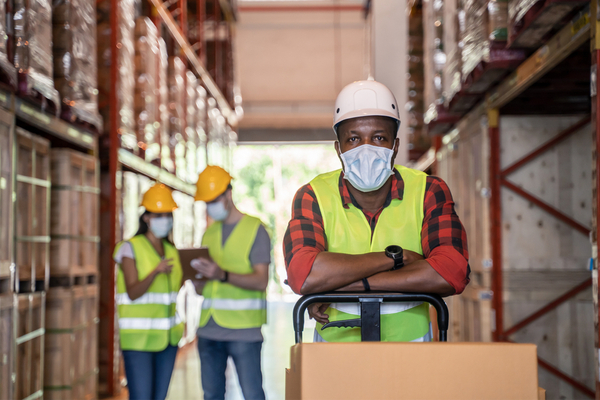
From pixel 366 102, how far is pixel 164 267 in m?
2.90

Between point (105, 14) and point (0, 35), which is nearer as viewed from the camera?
point (0, 35)

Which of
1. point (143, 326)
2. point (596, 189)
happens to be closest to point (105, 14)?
point (143, 326)

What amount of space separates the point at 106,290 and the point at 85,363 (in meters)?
1.31

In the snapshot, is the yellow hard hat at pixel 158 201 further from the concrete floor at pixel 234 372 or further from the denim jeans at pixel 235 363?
the concrete floor at pixel 234 372

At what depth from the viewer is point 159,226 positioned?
5105 millimetres

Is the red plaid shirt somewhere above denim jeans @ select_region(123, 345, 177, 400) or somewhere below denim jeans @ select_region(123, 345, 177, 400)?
above

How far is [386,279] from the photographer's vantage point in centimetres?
227

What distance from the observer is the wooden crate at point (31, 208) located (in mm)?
5117

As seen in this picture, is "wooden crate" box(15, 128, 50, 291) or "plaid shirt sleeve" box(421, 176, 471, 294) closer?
"plaid shirt sleeve" box(421, 176, 471, 294)

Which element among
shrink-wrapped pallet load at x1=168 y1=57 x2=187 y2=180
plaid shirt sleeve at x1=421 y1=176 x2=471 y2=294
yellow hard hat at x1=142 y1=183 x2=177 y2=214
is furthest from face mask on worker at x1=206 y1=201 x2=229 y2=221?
shrink-wrapped pallet load at x1=168 y1=57 x2=187 y2=180

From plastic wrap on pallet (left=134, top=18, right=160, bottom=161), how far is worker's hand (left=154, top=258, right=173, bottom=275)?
4.16 meters

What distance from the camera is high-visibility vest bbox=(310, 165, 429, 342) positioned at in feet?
7.83

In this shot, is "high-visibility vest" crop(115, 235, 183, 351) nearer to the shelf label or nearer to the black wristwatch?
the shelf label

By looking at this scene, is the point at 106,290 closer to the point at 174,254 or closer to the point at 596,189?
the point at 174,254
